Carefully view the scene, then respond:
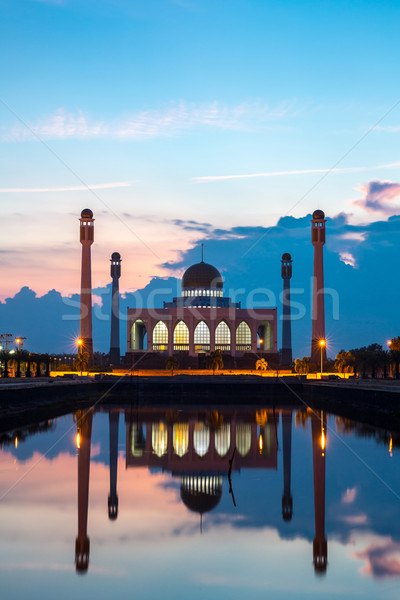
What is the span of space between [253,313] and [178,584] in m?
110

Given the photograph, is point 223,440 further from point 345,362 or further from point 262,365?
point 262,365

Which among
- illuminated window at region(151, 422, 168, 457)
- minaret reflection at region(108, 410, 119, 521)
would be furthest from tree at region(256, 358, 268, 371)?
illuminated window at region(151, 422, 168, 457)

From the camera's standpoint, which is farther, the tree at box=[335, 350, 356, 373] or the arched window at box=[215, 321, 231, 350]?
the arched window at box=[215, 321, 231, 350]

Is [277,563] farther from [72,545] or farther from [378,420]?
[378,420]

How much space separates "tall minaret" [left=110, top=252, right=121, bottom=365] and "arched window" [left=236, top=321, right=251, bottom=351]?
71.8 ft

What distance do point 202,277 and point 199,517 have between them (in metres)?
111

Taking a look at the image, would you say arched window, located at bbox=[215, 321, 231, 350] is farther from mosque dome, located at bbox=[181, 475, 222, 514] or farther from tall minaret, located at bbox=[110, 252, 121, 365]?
mosque dome, located at bbox=[181, 475, 222, 514]

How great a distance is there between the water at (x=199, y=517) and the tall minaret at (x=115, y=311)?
242 feet

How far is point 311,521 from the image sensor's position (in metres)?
20.6

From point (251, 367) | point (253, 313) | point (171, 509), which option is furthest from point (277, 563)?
point (253, 313)

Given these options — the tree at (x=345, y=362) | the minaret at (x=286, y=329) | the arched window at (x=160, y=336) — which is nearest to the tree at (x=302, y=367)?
the tree at (x=345, y=362)

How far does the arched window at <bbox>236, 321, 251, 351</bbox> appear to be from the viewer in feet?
410

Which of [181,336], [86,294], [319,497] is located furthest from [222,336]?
[319,497]

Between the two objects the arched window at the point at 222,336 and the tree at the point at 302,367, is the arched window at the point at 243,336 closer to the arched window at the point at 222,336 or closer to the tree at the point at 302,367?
the arched window at the point at 222,336
